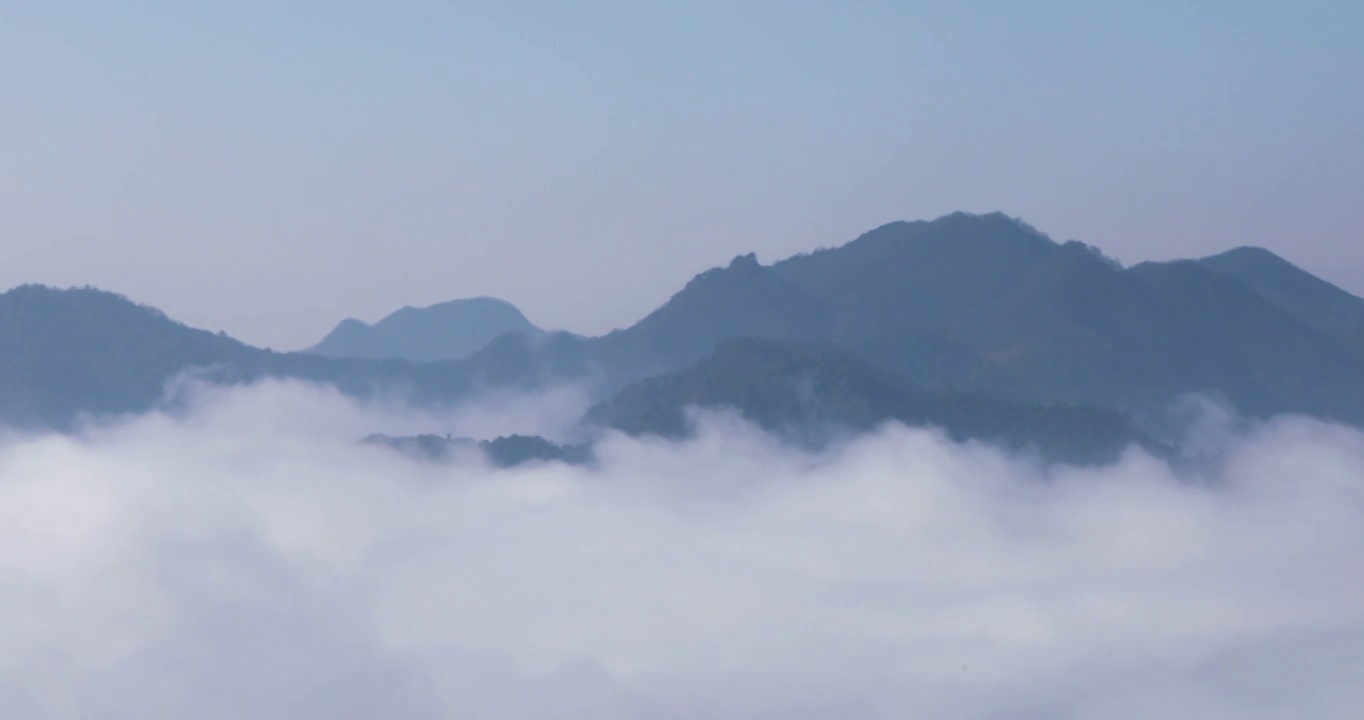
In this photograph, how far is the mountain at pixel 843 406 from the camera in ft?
585

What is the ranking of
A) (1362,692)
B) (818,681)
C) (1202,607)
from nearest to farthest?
(1362,692) → (818,681) → (1202,607)

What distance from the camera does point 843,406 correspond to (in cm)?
18000

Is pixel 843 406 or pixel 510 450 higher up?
pixel 843 406

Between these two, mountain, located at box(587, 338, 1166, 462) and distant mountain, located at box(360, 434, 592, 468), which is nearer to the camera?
mountain, located at box(587, 338, 1166, 462)

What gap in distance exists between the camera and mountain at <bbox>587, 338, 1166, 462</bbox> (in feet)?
585

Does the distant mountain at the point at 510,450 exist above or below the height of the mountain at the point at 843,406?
below

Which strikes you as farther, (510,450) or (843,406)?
(510,450)

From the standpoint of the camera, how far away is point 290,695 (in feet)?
505

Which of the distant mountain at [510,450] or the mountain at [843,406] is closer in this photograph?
the mountain at [843,406]

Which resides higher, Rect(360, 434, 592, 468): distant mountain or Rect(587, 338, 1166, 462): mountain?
Rect(587, 338, 1166, 462): mountain

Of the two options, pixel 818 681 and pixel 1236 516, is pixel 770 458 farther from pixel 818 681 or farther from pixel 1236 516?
pixel 1236 516

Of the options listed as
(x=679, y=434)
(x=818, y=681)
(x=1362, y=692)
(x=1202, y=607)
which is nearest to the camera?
(x=1362, y=692)

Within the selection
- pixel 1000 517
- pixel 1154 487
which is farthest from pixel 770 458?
pixel 1154 487

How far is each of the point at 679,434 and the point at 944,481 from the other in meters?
32.8
